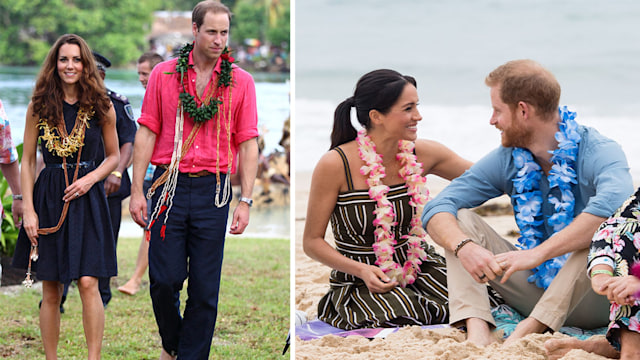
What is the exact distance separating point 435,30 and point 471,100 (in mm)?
5645

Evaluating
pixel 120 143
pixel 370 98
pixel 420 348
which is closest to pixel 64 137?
pixel 120 143

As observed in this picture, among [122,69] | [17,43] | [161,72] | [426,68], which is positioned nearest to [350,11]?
[426,68]

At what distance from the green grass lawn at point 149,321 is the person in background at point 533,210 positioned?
139 cm

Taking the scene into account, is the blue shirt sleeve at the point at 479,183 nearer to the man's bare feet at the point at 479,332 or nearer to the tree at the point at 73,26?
→ the man's bare feet at the point at 479,332

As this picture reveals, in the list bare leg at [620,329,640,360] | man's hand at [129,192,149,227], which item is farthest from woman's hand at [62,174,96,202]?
bare leg at [620,329,640,360]

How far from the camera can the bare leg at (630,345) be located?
3.14 m

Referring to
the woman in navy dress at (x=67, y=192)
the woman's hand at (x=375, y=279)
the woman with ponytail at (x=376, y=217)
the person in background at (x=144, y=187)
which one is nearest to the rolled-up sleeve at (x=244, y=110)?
the woman with ponytail at (x=376, y=217)

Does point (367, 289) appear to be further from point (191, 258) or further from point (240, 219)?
point (191, 258)

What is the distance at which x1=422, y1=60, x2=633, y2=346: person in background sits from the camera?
360 cm

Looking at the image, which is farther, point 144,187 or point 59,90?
point 144,187

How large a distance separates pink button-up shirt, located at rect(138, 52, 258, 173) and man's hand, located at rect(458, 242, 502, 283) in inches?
47.6

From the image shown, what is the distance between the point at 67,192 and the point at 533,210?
2.38 m

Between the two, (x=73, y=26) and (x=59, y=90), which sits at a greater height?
(x=73, y=26)

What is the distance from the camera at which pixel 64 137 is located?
4012mm
